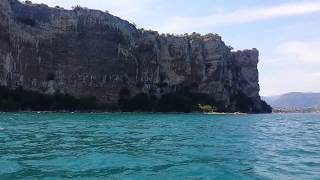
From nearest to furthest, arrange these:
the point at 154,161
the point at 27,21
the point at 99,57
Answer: the point at 154,161
the point at 27,21
the point at 99,57

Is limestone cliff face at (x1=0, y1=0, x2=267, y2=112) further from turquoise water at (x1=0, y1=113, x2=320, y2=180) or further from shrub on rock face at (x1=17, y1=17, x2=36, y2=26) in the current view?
turquoise water at (x1=0, y1=113, x2=320, y2=180)

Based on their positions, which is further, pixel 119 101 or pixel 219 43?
pixel 219 43

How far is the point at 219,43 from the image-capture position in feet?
488

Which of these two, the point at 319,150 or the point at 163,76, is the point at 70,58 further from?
the point at 319,150

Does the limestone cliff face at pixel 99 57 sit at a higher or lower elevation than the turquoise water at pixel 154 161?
higher

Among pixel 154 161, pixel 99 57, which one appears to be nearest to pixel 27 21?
pixel 99 57

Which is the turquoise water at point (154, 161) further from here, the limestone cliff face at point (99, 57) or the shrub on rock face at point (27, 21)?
the shrub on rock face at point (27, 21)

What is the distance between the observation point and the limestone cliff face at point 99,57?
376 feet

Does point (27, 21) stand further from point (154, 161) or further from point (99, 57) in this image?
point (154, 161)

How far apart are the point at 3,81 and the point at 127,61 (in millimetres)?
35674

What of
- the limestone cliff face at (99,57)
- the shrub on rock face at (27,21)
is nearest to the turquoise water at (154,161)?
the limestone cliff face at (99,57)

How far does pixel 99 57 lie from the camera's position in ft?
420

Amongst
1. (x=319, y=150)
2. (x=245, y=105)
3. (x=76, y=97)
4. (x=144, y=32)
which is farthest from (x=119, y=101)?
(x=319, y=150)

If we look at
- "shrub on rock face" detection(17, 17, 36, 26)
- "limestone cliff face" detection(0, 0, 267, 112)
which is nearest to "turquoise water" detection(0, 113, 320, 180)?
"limestone cliff face" detection(0, 0, 267, 112)
